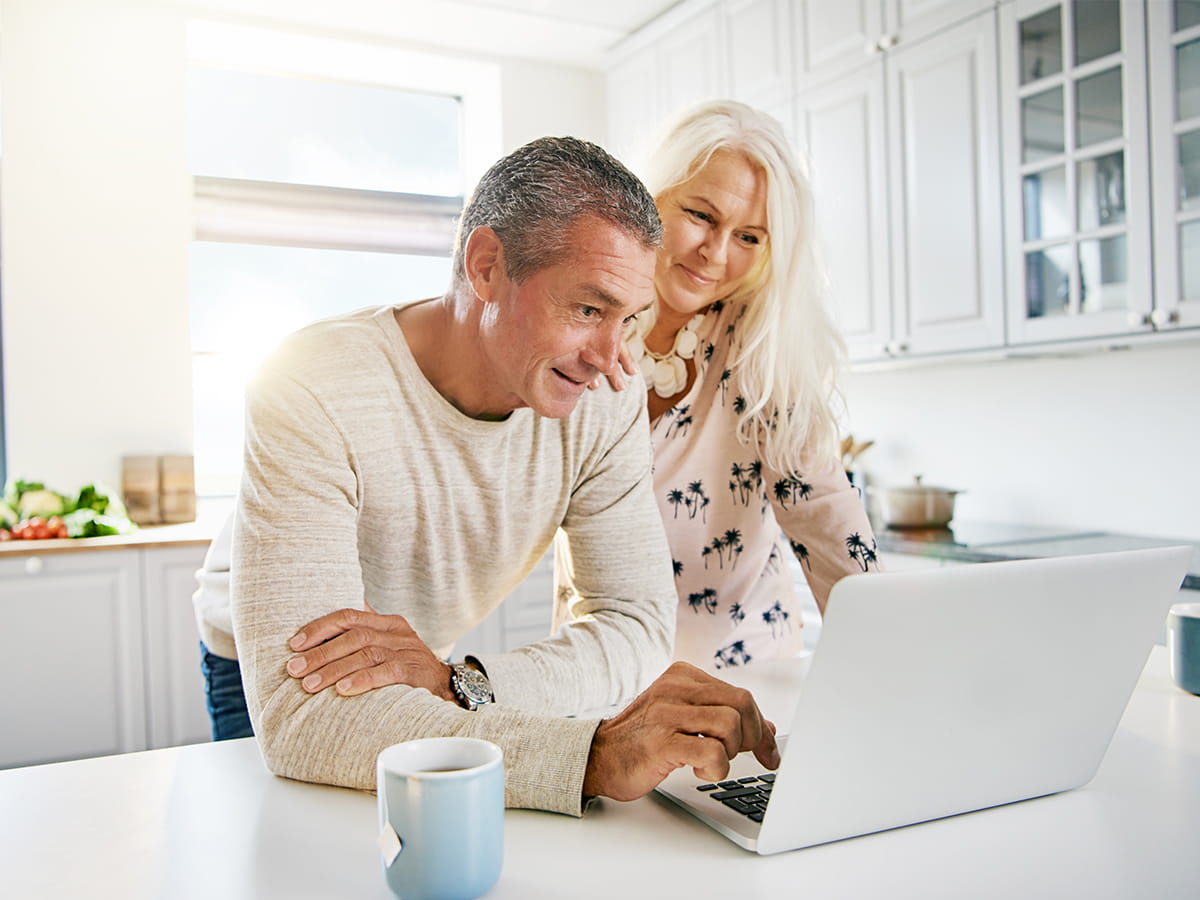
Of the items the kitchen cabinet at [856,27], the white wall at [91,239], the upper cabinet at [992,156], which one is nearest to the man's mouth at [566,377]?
the upper cabinet at [992,156]

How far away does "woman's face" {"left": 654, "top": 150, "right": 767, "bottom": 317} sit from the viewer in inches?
55.3

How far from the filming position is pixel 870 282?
2965mm

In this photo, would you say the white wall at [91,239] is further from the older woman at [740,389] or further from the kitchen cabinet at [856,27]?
the older woman at [740,389]

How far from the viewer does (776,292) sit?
145 centimetres

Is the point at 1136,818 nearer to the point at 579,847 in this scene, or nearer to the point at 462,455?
the point at 579,847

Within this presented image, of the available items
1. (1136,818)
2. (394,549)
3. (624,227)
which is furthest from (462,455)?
(1136,818)

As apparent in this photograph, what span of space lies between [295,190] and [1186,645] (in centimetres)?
369

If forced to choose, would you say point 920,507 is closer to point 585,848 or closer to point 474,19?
point 585,848

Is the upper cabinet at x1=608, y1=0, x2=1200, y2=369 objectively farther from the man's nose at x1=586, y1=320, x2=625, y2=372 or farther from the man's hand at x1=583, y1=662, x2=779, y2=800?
the man's hand at x1=583, y1=662, x2=779, y2=800

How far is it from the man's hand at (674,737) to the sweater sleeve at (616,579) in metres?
0.26

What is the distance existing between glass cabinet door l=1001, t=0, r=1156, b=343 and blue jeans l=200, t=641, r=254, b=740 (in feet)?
6.54

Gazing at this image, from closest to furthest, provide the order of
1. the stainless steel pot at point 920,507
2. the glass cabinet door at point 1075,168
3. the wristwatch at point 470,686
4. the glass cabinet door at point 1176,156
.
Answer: the wristwatch at point 470,686, the glass cabinet door at point 1176,156, the glass cabinet door at point 1075,168, the stainless steel pot at point 920,507

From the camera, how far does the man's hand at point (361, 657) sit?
0.86 metres

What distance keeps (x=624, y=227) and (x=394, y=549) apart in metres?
0.44
